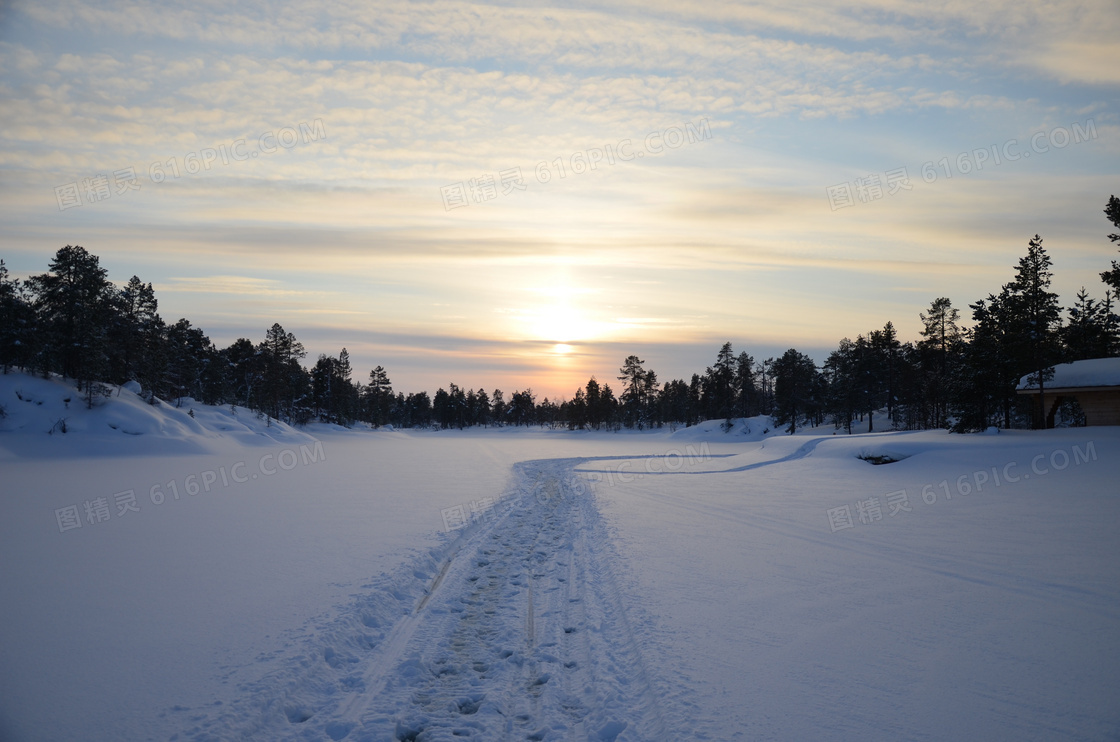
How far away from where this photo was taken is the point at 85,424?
123ft

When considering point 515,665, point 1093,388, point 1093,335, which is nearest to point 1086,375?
point 1093,388

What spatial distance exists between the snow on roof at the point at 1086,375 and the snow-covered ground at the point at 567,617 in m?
11.2

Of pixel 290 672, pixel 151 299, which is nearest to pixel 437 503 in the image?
pixel 290 672

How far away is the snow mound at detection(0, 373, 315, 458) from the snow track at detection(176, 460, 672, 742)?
35629mm

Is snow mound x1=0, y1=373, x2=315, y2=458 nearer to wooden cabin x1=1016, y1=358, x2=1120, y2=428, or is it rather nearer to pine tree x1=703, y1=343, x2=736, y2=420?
wooden cabin x1=1016, y1=358, x2=1120, y2=428

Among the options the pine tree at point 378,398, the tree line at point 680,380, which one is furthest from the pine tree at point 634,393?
the pine tree at point 378,398

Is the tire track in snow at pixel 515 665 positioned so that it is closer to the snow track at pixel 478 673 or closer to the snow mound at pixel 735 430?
the snow track at pixel 478 673

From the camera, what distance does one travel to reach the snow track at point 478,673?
5.11 metres

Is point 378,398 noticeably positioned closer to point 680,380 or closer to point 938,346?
point 680,380

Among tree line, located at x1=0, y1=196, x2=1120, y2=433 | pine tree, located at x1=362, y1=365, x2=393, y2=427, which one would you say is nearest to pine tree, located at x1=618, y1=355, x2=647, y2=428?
tree line, located at x1=0, y1=196, x2=1120, y2=433

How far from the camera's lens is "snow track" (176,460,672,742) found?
16.8 feet

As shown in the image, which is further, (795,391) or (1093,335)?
(795,391)

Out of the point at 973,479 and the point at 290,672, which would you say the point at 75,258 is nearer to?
the point at 290,672

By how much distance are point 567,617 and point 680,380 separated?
419 feet
